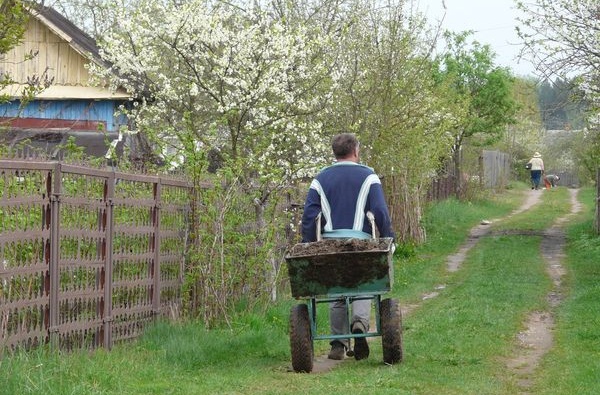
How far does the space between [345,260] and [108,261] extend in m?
2.28

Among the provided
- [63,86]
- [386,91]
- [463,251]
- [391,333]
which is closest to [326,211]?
[391,333]

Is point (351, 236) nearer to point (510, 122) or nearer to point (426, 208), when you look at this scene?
point (426, 208)

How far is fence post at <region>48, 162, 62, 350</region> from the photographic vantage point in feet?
29.0

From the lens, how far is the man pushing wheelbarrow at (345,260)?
9.19 meters

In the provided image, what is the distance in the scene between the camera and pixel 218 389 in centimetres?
835

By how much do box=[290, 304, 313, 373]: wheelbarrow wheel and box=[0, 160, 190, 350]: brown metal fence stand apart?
181cm

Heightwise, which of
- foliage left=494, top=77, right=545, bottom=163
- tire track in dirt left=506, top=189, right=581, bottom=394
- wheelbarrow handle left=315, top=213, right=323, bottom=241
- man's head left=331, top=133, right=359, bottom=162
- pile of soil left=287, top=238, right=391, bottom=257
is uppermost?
foliage left=494, top=77, right=545, bottom=163

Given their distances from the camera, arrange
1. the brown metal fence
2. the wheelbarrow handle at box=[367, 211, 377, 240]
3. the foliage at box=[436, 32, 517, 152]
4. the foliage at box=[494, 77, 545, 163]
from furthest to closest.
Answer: the foliage at box=[494, 77, 545, 163] < the foliage at box=[436, 32, 517, 152] < the wheelbarrow handle at box=[367, 211, 377, 240] < the brown metal fence

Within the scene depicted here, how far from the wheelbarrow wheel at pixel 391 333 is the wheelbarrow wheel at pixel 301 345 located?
68 centimetres

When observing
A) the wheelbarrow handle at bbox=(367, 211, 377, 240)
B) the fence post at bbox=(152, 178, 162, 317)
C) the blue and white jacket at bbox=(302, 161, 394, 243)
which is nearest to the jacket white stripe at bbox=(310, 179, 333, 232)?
the blue and white jacket at bbox=(302, 161, 394, 243)

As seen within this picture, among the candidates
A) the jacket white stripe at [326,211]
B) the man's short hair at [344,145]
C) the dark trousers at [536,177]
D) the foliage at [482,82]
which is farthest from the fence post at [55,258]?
the dark trousers at [536,177]

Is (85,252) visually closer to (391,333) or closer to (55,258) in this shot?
(55,258)

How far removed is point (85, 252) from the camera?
9.62 m

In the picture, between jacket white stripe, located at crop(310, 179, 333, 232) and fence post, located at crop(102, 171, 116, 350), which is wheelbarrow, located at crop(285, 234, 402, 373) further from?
fence post, located at crop(102, 171, 116, 350)
